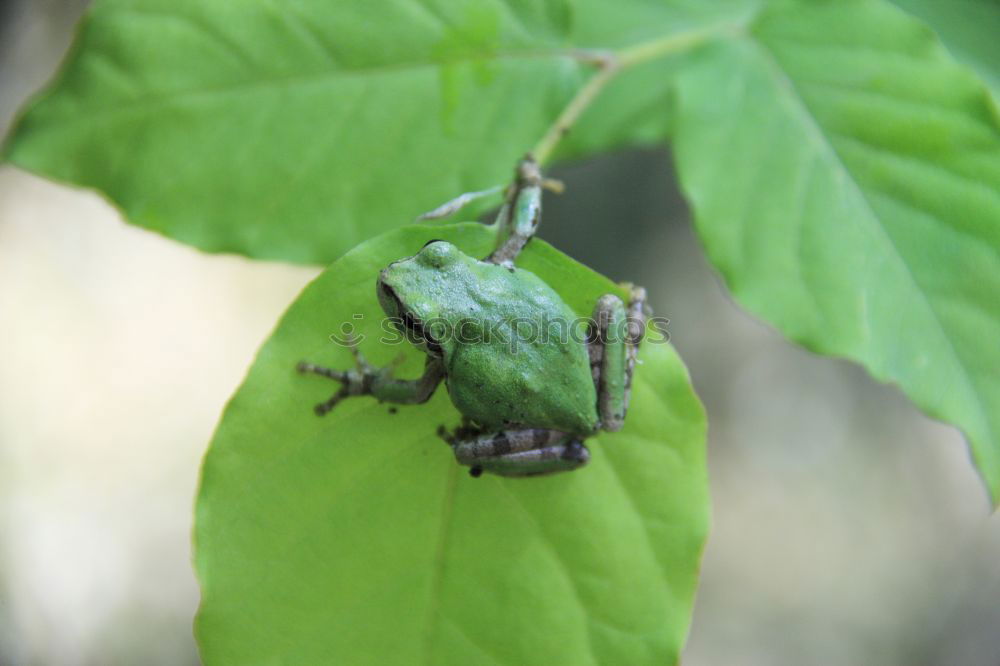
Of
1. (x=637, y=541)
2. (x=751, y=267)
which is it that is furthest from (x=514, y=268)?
(x=637, y=541)

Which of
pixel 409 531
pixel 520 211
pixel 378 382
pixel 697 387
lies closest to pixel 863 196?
pixel 520 211

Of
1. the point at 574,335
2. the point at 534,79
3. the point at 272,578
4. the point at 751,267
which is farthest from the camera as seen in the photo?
the point at 534,79

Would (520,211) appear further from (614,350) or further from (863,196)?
(863,196)

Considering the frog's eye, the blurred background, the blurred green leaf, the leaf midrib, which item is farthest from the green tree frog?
the blurred background

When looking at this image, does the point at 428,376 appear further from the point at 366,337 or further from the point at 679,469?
the point at 679,469

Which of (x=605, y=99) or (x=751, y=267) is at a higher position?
(x=605, y=99)
